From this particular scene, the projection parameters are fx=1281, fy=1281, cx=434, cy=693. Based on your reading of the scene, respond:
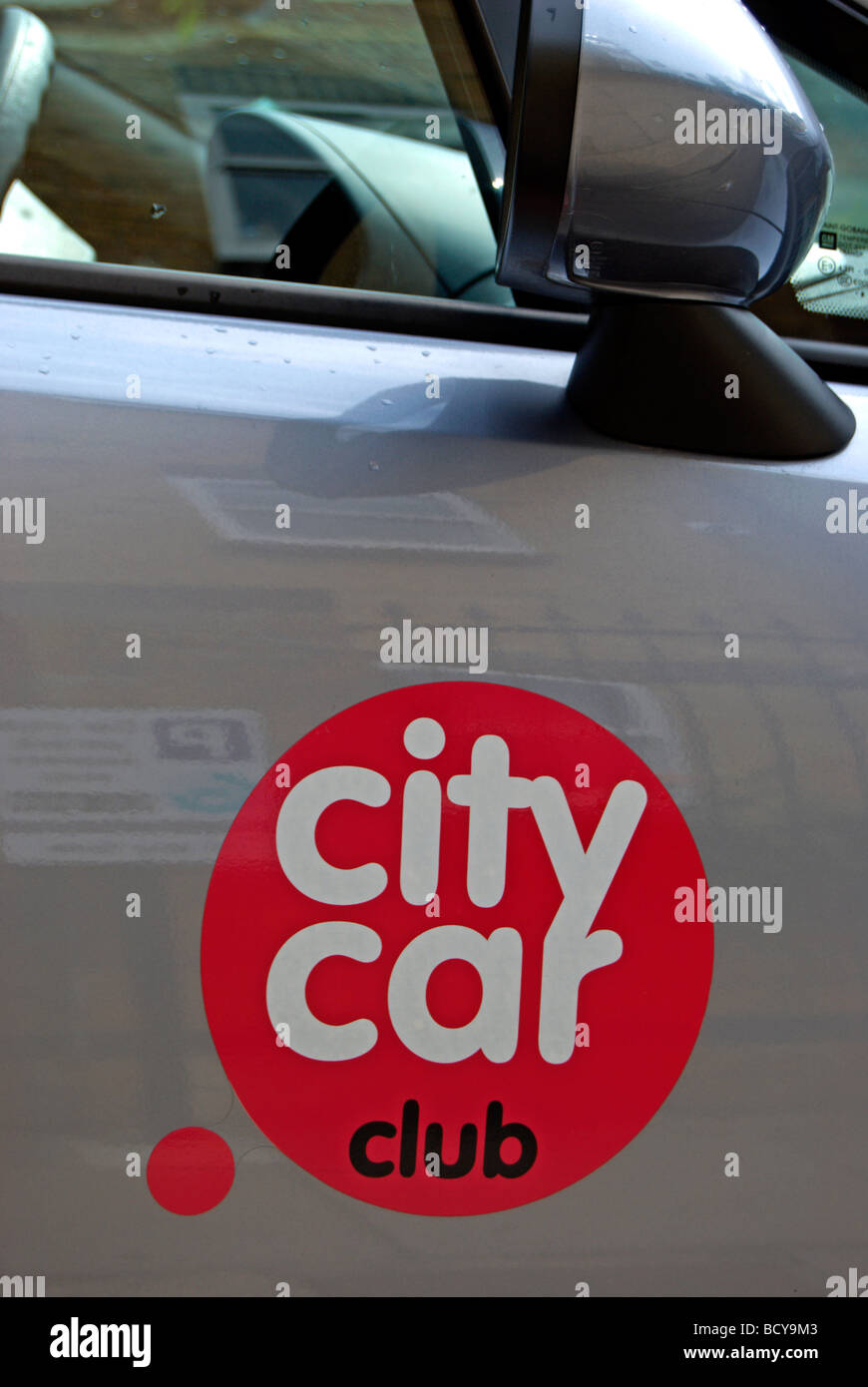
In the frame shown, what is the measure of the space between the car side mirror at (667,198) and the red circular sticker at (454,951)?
304 mm

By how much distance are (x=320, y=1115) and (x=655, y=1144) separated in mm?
258

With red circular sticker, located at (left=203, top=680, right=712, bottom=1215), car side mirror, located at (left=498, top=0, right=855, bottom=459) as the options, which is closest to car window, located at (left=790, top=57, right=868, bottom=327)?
car side mirror, located at (left=498, top=0, right=855, bottom=459)

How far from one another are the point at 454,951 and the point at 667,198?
1.85 ft

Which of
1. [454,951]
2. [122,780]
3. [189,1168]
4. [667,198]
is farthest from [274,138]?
[189,1168]

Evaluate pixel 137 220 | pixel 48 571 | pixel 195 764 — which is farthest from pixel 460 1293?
pixel 137 220

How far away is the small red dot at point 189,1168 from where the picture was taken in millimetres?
930

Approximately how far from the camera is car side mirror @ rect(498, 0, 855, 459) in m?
0.88

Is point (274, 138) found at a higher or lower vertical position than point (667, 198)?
higher

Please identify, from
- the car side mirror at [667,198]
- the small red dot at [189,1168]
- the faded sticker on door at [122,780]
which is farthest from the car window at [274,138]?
the small red dot at [189,1168]

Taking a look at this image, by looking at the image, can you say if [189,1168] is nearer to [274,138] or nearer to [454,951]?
[454,951]

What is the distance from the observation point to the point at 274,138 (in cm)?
134

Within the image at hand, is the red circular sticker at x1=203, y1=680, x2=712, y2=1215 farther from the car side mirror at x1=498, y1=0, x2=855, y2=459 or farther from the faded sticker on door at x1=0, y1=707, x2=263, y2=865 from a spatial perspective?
the car side mirror at x1=498, y1=0, x2=855, y2=459

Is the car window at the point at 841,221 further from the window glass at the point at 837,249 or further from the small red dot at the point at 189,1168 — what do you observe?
the small red dot at the point at 189,1168

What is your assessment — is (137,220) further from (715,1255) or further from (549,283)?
(715,1255)
